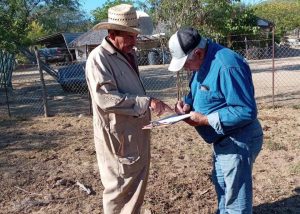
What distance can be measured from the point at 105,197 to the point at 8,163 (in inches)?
125

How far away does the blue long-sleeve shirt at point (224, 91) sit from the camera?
7.91 ft

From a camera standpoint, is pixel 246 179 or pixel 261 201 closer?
pixel 246 179

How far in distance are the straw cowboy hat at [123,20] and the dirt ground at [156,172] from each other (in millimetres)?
1963

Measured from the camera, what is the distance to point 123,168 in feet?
10.4

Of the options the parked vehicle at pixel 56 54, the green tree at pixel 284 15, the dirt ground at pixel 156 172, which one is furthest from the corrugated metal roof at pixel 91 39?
the dirt ground at pixel 156 172

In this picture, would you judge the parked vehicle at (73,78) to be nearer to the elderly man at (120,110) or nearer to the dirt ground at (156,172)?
the dirt ground at (156,172)

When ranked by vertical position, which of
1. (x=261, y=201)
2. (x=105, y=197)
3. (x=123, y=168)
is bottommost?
(x=261, y=201)

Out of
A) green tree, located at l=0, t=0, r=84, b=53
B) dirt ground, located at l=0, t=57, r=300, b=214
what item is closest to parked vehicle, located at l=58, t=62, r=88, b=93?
green tree, located at l=0, t=0, r=84, b=53

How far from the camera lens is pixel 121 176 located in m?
3.18

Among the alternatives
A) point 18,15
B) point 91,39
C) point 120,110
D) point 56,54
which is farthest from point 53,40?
point 120,110

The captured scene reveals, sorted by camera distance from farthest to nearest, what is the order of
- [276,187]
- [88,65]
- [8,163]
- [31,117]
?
[31,117]
[8,163]
[276,187]
[88,65]

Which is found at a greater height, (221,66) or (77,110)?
(221,66)

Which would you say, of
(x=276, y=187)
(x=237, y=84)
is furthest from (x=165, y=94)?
(x=237, y=84)

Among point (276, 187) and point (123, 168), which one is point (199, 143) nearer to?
point (276, 187)
